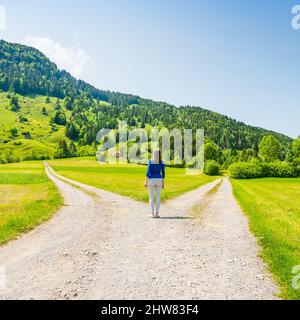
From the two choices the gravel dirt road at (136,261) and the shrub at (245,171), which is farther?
the shrub at (245,171)

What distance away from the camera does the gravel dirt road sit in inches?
338

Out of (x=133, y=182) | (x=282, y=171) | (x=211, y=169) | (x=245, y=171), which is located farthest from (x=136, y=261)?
(x=211, y=169)

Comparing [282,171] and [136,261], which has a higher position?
[136,261]

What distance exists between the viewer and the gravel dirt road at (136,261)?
8.59 metres

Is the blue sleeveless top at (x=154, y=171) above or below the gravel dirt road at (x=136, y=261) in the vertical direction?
above

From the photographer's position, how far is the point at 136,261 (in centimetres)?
1100

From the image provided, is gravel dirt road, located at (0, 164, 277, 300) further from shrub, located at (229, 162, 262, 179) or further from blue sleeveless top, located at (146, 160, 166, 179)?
shrub, located at (229, 162, 262, 179)

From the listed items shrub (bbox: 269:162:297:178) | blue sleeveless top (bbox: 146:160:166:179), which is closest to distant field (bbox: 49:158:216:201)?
blue sleeveless top (bbox: 146:160:166:179)

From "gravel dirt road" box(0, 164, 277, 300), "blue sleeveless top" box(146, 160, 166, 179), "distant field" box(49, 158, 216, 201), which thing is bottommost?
"distant field" box(49, 158, 216, 201)

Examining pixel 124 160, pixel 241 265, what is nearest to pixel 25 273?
pixel 241 265

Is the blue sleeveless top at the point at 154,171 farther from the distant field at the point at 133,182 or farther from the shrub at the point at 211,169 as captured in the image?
the shrub at the point at 211,169

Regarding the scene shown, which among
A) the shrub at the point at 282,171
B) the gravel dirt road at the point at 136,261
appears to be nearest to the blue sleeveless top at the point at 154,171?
the gravel dirt road at the point at 136,261

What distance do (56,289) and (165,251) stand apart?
15.6 ft

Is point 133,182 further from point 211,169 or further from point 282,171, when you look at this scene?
point 282,171
